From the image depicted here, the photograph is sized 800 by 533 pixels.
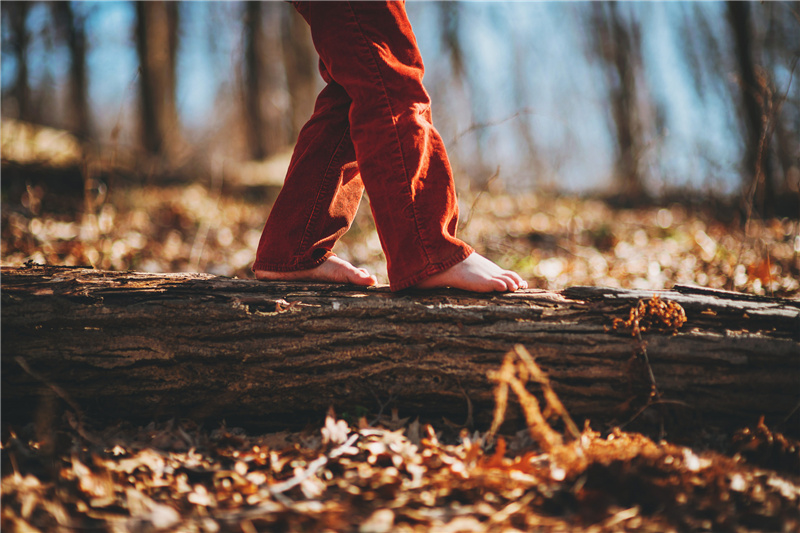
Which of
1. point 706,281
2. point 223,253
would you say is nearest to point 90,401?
point 223,253

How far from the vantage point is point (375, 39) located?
1.67m

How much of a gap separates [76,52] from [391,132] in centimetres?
1326

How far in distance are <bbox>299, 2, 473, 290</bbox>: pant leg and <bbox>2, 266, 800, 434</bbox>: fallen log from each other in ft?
0.66

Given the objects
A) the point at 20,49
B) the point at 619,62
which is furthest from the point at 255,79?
the point at 619,62

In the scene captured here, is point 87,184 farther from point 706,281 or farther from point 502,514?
point 706,281

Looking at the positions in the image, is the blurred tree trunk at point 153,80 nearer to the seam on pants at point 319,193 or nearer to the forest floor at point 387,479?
the seam on pants at point 319,193

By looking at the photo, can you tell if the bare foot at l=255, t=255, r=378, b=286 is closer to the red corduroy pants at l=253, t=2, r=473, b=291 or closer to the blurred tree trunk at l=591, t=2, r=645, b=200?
the red corduroy pants at l=253, t=2, r=473, b=291

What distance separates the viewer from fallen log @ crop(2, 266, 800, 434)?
5.21ft

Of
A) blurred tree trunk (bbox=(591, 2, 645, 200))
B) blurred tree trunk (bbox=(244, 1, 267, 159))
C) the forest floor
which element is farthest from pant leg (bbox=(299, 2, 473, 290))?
blurred tree trunk (bbox=(591, 2, 645, 200))

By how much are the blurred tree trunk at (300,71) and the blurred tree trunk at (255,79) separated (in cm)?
85

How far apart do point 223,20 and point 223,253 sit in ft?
38.1

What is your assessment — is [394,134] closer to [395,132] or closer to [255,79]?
[395,132]

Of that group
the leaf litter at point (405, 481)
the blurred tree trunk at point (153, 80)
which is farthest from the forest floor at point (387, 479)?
the blurred tree trunk at point (153, 80)

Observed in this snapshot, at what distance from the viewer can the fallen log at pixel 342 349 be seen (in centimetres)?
159
